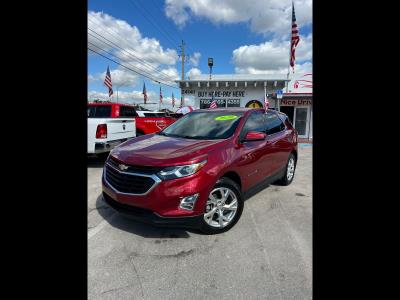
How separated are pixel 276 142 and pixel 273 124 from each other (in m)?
0.53

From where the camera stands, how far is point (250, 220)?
12.1 ft

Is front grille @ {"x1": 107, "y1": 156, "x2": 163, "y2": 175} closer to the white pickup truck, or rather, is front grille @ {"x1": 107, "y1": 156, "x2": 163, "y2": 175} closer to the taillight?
the white pickup truck

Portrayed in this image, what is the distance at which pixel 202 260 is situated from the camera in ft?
8.80

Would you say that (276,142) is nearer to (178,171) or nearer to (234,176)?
(234,176)

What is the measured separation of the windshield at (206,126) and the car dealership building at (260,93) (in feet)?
39.7

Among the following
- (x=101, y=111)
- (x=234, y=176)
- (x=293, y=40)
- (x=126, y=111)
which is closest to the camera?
(x=234, y=176)

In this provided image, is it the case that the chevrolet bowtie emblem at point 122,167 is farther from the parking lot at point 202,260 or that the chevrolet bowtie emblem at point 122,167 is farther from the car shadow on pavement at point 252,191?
the car shadow on pavement at point 252,191

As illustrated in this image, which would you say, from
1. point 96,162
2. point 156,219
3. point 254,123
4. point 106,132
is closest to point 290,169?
point 254,123
